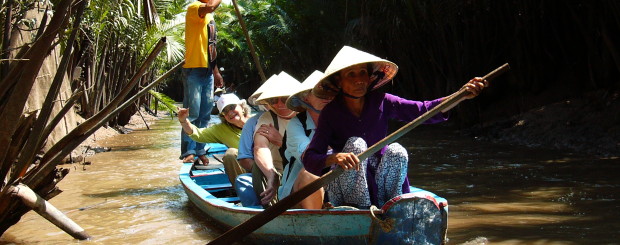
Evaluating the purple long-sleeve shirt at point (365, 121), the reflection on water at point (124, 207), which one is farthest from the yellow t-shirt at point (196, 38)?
the purple long-sleeve shirt at point (365, 121)

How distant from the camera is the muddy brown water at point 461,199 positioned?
579 cm

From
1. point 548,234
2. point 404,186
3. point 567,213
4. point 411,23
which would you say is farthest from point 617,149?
point 411,23

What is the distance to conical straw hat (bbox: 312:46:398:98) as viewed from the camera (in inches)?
170

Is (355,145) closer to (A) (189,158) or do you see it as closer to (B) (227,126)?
(B) (227,126)

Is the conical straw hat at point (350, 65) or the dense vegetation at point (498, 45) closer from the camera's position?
the conical straw hat at point (350, 65)

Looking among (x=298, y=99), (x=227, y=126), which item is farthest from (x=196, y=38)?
(x=298, y=99)

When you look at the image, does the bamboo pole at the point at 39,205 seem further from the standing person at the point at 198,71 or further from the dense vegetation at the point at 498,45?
the dense vegetation at the point at 498,45

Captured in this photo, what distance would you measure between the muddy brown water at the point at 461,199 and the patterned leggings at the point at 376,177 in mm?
1261

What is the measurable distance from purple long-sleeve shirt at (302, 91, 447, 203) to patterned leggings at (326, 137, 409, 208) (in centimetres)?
6

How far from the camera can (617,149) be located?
985 centimetres

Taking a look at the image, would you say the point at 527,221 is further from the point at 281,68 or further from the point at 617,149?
the point at 281,68

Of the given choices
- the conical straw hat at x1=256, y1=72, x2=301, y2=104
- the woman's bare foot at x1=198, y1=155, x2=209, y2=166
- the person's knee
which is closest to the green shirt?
the woman's bare foot at x1=198, y1=155, x2=209, y2=166

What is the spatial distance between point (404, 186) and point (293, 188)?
0.75 meters

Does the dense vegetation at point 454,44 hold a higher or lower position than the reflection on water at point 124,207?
higher
